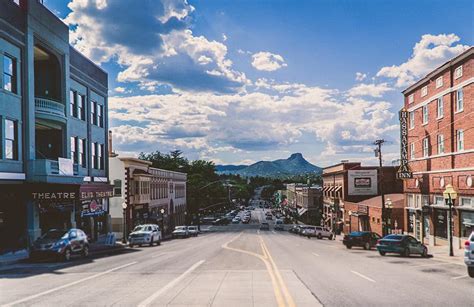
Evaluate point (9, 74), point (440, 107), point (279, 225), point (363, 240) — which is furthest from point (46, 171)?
point (279, 225)

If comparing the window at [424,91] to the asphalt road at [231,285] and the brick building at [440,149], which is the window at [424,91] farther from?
the asphalt road at [231,285]

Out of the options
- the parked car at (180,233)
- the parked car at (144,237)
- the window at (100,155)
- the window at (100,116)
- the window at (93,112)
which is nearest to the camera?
the parked car at (144,237)

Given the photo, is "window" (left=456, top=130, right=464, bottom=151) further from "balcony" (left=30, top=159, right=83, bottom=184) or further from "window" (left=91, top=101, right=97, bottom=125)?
"window" (left=91, top=101, right=97, bottom=125)

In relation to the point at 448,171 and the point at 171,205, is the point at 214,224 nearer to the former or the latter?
the point at 171,205

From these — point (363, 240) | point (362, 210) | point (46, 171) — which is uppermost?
point (46, 171)

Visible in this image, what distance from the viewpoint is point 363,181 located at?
76.2 m

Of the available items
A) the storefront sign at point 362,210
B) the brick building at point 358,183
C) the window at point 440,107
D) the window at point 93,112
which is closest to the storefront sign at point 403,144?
the window at point 440,107

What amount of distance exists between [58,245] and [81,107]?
19.7 metres

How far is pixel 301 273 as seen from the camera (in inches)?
722

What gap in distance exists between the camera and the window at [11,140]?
2850 centimetres

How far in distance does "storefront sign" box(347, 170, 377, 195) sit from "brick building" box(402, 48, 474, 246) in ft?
86.4

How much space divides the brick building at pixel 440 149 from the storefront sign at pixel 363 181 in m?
26.3

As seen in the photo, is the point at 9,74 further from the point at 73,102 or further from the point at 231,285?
the point at 231,285

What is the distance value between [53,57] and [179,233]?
2785 centimetres
